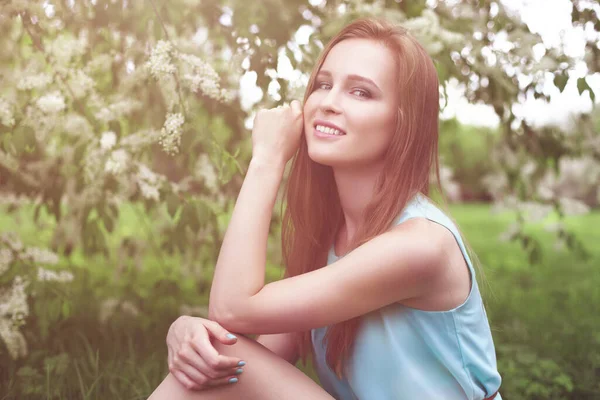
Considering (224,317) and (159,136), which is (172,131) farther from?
(224,317)

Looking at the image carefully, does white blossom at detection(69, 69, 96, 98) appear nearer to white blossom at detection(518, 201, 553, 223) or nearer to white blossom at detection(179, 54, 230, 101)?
white blossom at detection(179, 54, 230, 101)

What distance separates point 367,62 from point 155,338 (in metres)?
1.92

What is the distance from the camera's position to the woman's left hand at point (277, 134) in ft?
6.05

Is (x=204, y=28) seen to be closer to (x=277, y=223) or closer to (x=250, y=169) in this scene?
(x=277, y=223)

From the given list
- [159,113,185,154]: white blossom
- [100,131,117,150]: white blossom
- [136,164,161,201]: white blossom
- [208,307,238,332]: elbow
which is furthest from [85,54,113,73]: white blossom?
[208,307,238,332]: elbow

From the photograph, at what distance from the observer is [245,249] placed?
1700mm

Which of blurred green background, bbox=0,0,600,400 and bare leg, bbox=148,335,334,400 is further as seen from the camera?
blurred green background, bbox=0,0,600,400

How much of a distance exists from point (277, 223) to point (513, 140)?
144 centimetres

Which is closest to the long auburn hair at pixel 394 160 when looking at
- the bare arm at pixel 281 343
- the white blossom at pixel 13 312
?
the bare arm at pixel 281 343

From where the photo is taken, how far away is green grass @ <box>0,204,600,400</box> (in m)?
2.47

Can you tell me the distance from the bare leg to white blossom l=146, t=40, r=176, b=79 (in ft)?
2.78

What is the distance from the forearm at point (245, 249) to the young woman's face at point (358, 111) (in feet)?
0.57

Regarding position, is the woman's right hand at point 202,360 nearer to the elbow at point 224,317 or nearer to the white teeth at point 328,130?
the elbow at point 224,317

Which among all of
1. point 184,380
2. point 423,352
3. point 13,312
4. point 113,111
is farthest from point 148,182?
point 423,352
